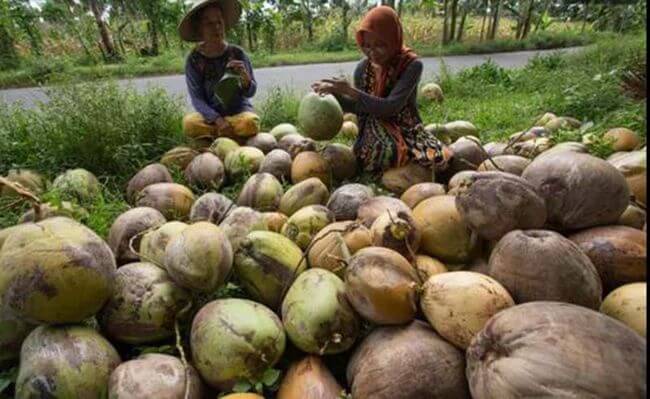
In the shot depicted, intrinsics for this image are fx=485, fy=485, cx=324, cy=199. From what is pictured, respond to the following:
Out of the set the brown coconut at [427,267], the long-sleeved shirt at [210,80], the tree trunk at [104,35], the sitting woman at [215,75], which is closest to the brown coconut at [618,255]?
the brown coconut at [427,267]

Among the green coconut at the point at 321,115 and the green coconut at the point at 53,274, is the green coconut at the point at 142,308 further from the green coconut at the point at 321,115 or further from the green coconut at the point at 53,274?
the green coconut at the point at 321,115

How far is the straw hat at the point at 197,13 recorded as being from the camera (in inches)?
166

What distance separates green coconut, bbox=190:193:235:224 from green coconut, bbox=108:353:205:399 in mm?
952

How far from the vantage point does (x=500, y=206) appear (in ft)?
5.84

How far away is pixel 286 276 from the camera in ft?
6.44

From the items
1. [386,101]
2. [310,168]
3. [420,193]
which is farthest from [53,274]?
[386,101]

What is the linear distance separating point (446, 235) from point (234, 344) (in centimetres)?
95

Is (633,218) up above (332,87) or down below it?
below

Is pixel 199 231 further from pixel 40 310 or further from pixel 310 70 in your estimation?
pixel 310 70

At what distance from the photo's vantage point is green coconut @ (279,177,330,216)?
2.71 metres

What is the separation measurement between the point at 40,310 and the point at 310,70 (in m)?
10.8

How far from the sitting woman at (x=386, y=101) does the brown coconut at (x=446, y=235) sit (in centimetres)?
105

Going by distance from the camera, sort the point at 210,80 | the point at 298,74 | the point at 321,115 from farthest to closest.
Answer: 1. the point at 298,74
2. the point at 210,80
3. the point at 321,115

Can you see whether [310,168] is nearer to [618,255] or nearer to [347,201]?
[347,201]
